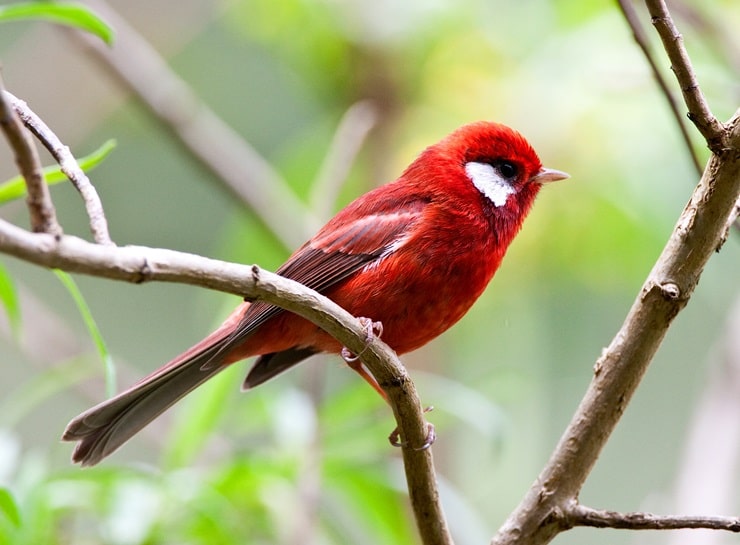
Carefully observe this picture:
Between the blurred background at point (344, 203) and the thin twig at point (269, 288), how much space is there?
29.1 inches

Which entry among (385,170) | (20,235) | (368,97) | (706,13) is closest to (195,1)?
(368,97)

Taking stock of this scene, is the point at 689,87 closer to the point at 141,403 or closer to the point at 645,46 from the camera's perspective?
the point at 645,46

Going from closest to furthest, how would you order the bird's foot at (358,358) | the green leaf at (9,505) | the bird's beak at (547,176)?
1. the green leaf at (9,505)
2. the bird's foot at (358,358)
3. the bird's beak at (547,176)

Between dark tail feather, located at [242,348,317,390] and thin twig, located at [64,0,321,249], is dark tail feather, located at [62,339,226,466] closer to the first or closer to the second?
dark tail feather, located at [242,348,317,390]

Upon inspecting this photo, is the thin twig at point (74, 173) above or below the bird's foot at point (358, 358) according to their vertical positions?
below

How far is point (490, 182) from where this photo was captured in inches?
149

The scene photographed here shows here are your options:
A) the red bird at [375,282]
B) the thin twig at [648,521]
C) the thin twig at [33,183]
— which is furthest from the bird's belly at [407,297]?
the thin twig at [33,183]

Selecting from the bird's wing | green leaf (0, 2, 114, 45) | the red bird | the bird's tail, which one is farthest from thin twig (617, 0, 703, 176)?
the bird's tail

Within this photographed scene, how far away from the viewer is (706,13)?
4.70 metres

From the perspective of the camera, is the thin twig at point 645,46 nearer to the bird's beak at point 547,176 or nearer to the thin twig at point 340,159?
the bird's beak at point 547,176

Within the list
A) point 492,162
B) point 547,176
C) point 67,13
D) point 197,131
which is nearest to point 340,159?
point 492,162

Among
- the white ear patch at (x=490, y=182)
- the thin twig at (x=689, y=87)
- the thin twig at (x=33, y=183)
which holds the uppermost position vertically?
the white ear patch at (x=490, y=182)

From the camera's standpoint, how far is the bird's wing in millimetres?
3412

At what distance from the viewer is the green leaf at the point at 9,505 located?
2410 mm
